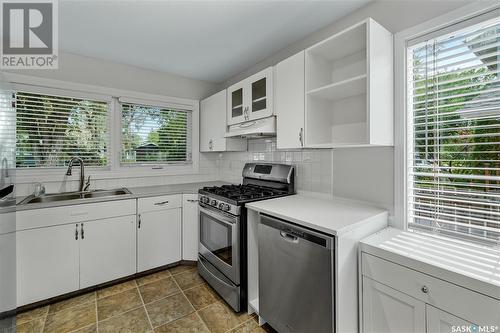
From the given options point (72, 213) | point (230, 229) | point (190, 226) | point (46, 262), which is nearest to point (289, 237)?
point (230, 229)

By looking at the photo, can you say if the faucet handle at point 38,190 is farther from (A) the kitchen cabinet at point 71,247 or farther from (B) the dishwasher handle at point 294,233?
(B) the dishwasher handle at point 294,233

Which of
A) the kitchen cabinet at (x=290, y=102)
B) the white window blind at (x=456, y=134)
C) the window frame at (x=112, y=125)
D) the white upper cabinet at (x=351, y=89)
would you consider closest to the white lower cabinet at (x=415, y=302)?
the white window blind at (x=456, y=134)

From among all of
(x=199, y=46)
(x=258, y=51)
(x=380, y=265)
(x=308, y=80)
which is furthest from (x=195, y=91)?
→ (x=380, y=265)

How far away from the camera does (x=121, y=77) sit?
2.88 m

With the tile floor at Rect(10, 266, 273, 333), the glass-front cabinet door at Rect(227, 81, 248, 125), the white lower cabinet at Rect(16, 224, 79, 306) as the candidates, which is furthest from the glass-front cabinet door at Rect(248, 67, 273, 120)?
the white lower cabinet at Rect(16, 224, 79, 306)

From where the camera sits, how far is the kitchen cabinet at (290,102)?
190 cm

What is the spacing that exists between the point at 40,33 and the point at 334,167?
297 cm

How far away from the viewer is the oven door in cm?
190

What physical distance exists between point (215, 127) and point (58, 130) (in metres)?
1.78

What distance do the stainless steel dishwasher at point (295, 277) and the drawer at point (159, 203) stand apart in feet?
4.39

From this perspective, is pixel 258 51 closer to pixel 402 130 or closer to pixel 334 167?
pixel 334 167

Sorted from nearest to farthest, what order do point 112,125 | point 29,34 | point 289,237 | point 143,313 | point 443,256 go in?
point 443,256 < point 289,237 < point 143,313 < point 29,34 < point 112,125

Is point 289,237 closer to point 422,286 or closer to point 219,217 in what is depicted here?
point 422,286

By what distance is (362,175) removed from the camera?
1824 millimetres
